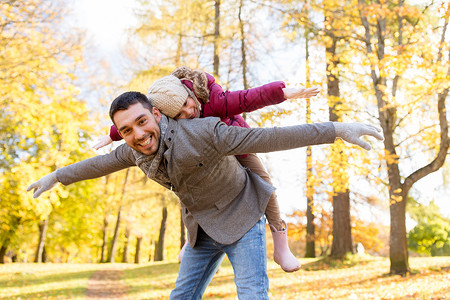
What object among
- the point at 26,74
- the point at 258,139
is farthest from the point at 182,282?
the point at 26,74

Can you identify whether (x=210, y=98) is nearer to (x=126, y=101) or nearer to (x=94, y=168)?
(x=126, y=101)

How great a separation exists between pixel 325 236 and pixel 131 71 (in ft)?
54.7

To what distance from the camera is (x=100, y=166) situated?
9.16 ft

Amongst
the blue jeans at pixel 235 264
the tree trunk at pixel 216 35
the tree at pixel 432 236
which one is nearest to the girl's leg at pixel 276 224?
the blue jeans at pixel 235 264

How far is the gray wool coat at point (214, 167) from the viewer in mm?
2213

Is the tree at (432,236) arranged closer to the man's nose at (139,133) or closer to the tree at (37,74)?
the tree at (37,74)

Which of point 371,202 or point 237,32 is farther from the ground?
point 237,32

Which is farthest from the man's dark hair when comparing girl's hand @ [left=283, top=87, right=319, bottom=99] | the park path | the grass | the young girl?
the park path

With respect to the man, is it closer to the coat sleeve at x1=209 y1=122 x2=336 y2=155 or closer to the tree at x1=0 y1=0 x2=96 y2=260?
the coat sleeve at x1=209 y1=122 x2=336 y2=155

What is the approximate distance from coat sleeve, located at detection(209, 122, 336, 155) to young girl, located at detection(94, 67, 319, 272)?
0.35m

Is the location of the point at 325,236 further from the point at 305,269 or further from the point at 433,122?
the point at 433,122

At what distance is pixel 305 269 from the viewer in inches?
525

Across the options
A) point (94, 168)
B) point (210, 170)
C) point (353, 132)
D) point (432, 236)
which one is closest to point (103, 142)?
point (94, 168)

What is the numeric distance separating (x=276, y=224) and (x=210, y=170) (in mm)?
883
